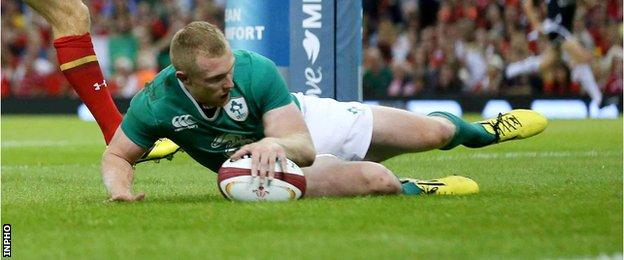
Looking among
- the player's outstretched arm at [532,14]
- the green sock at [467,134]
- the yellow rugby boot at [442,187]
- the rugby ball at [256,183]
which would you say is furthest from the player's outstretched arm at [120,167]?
the player's outstretched arm at [532,14]

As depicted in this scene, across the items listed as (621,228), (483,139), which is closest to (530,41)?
(483,139)

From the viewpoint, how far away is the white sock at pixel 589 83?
1998 centimetres

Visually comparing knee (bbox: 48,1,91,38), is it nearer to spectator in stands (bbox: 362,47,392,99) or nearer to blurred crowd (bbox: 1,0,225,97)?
spectator in stands (bbox: 362,47,392,99)

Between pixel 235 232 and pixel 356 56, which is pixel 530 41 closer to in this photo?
pixel 356 56

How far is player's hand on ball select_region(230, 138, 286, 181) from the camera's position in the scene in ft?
20.5

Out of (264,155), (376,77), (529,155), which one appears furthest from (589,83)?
(264,155)

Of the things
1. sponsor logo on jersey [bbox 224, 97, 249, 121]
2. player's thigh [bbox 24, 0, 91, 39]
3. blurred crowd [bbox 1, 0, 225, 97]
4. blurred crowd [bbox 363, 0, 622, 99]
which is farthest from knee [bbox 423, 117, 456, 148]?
blurred crowd [bbox 1, 0, 225, 97]

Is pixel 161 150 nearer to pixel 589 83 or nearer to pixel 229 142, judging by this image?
pixel 229 142

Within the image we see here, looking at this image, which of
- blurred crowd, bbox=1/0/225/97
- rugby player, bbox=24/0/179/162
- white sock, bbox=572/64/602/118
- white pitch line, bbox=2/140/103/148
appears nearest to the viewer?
rugby player, bbox=24/0/179/162

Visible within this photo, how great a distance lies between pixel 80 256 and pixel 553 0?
15.4m

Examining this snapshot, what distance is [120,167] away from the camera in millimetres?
6727

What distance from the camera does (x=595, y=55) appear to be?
21.2m

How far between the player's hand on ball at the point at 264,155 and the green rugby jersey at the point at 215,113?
11.8 inches

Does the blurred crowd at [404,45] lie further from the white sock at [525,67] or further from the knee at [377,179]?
the knee at [377,179]
